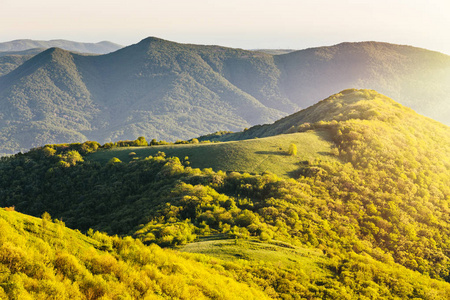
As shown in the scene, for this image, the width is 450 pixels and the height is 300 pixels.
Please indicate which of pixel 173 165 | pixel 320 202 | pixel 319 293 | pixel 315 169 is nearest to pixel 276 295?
pixel 319 293

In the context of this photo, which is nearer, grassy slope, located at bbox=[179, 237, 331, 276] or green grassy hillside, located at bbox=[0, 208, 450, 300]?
green grassy hillside, located at bbox=[0, 208, 450, 300]

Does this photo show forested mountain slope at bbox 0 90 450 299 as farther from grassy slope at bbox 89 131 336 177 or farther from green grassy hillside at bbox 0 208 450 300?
grassy slope at bbox 89 131 336 177

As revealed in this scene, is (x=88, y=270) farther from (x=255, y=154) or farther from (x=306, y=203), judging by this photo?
(x=255, y=154)

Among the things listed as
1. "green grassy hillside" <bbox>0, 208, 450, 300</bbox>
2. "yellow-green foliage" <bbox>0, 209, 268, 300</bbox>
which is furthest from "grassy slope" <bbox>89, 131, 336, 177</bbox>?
"yellow-green foliage" <bbox>0, 209, 268, 300</bbox>

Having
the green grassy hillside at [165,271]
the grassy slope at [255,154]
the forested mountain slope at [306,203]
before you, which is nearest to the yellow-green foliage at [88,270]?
the green grassy hillside at [165,271]

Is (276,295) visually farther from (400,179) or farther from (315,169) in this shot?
(400,179)

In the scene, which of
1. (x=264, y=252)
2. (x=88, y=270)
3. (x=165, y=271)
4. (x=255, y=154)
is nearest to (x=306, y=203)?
(x=264, y=252)
